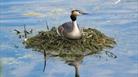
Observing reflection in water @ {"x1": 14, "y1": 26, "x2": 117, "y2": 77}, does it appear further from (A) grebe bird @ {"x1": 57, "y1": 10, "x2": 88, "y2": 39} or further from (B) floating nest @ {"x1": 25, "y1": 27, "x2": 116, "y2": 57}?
(A) grebe bird @ {"x1": 57, "y1": 10, "x2": 88, "y2": 39}

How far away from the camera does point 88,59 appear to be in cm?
1275

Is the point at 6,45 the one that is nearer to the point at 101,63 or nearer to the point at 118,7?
the point at 101,63

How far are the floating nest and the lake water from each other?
27 cm

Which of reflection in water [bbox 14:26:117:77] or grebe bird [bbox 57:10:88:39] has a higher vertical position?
grebe bird [bbox 57:10:88:39]

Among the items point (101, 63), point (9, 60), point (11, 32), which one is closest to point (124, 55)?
point (101, 63)

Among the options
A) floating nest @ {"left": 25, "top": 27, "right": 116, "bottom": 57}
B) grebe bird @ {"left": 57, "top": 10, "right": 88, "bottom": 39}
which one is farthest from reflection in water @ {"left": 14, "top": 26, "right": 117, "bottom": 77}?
grebe bird @ {"left": 57, "top": 10, "right": 88, "bottom": 39}

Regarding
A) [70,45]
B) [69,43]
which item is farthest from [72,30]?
[70,45]

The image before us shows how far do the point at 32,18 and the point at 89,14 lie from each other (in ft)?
5.11

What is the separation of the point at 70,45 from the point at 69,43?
12cm

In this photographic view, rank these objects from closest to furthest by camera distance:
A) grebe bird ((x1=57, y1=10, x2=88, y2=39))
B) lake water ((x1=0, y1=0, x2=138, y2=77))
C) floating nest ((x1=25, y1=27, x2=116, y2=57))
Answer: lake water ((x1=0, y1=0, x2=138, y2=77)), floating nest ((x1=25, y1=27, x2=116, y2=57)), grebe bird ((x1=57, y1=10, x2=88, y2=39))

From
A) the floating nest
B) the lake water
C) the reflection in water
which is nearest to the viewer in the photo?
the lake water

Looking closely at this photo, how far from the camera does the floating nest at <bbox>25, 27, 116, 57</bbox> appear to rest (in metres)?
13.2

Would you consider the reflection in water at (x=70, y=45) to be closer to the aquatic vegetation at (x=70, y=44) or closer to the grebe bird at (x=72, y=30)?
the aquatic vegetation at (x=70, y=44)

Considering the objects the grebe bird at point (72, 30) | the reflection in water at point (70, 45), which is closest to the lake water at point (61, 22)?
the reflection in water at point (70, 45)
